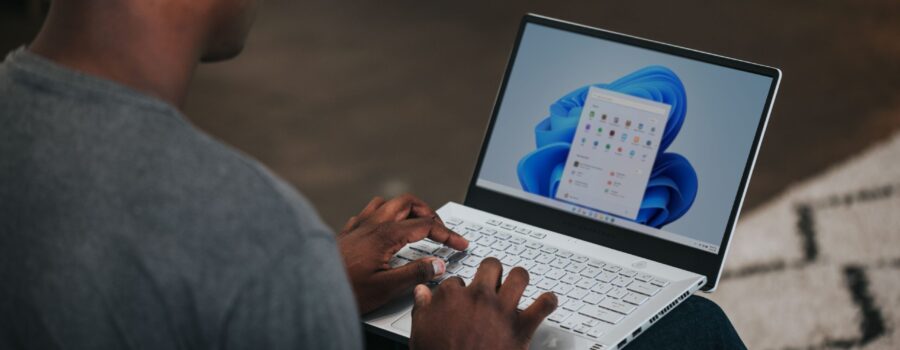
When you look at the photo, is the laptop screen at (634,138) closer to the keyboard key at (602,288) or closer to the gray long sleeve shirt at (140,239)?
the keyboard key at (602,288)

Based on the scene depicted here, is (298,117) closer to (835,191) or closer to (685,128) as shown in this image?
(835,191)

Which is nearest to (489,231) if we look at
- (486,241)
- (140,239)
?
(486,241)

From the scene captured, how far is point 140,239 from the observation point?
2.20 ft

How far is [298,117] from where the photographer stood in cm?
311

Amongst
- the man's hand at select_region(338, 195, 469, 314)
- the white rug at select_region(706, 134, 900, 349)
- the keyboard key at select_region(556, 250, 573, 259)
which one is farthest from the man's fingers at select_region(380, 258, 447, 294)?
the white rug at select_region(706, 134, 900, 349)

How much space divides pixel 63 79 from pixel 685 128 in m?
0.80

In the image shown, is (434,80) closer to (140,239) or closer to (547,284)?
(547,284)

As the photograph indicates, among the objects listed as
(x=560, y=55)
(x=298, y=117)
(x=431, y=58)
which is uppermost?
(x=560, y=55)

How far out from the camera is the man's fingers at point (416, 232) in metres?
1.14

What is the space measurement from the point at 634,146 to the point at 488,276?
354 millimetres

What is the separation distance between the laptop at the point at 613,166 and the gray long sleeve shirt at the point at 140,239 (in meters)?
0.50

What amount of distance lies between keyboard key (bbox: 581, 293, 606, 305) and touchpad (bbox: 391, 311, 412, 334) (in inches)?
7.7

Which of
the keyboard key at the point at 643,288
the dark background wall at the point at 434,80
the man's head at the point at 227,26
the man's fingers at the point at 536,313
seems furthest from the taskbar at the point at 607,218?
the dark background wall at the point at 434,80

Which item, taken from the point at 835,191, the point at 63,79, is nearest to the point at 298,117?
the point at 835,191
